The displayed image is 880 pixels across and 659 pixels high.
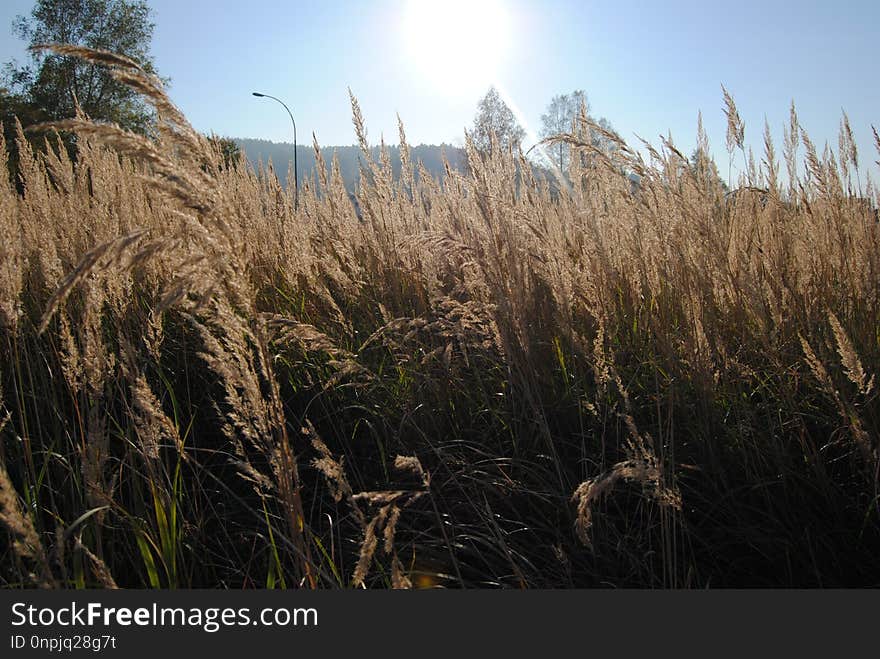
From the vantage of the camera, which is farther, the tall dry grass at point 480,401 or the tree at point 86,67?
Result: the tree at point 86,67

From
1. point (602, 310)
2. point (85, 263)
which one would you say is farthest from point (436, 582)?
point (85, 263)

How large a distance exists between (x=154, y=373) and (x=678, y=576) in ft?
6.47

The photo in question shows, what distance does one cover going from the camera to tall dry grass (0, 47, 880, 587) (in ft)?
4.01

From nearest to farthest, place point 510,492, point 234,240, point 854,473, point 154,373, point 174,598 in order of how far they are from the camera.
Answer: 1. point 234,240
2. point 174,598
3. point 854,473
4. point 510,492
5. point 154,373

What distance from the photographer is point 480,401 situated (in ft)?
6.87

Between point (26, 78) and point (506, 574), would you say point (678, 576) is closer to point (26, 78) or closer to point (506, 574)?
point (506, 574)

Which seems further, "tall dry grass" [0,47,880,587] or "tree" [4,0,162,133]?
"tree" [4,0,162,133]

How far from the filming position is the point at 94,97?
24.1 m

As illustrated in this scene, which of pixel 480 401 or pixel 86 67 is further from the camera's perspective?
pixel 86 67

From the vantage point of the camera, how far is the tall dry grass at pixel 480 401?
1222 mm

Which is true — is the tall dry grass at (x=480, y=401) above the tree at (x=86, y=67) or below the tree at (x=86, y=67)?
below

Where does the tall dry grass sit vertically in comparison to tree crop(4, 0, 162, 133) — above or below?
below

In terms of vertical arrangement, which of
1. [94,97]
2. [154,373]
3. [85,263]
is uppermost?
[94,97]

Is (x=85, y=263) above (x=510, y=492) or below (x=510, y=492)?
above
